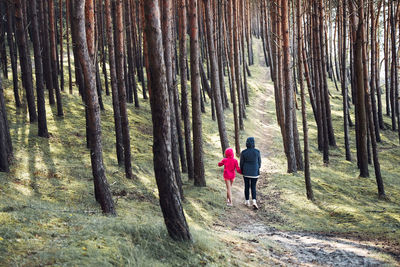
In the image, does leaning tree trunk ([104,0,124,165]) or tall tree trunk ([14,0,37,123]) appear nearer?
leaning tree trunk ([104,0,124,165])

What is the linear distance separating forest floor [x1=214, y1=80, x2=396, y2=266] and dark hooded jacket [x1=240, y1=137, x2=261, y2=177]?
124 centimetres

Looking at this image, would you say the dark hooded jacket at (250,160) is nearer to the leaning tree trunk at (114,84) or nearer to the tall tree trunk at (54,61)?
the leaning tree trunk at (114,84)

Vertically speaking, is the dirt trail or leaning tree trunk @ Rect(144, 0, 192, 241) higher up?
leaning tree trunk @ Rect(144, 0, 192, 241)

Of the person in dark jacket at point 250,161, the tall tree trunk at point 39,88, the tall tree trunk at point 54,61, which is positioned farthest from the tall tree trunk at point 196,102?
the tall tree trunk at point 54,61

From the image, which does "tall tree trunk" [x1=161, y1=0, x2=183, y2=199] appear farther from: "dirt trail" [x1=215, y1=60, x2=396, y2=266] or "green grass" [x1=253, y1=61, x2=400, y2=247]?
"green grass" [x1=253, y1=61, x2=400, y2=247]

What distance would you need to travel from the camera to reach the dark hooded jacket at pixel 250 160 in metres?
10.9

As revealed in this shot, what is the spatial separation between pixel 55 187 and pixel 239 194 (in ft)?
19.6

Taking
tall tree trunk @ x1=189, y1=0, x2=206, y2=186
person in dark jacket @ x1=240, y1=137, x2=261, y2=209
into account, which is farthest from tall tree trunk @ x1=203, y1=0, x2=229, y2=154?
person in dark jacket @ x1=240, y1=137, x2=261, y2=209

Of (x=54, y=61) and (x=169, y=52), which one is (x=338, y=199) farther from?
(x=54, y=61)

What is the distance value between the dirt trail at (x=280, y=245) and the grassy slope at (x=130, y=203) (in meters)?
0.31

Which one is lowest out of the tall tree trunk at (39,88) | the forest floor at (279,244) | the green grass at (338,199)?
the green grass at (338,199)

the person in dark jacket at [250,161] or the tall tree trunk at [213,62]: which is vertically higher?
the tall tree trunk at [213,62]

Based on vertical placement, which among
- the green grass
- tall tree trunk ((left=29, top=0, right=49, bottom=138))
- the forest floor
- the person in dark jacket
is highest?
tall tree trunk ((left=29, top=0, right=49, bottom=138))

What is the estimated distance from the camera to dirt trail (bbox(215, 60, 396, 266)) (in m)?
7.02
